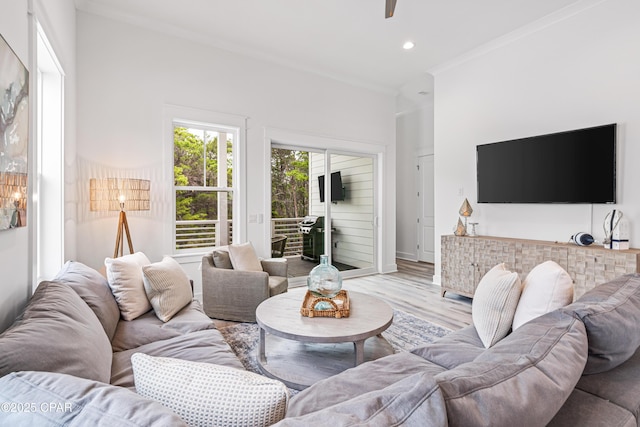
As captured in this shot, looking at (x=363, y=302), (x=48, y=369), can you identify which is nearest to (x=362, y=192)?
(x=363, y=302)

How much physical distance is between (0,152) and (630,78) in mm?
4540

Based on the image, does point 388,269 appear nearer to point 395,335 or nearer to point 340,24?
point 395,335

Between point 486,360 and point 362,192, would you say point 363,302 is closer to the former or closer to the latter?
point 486,360

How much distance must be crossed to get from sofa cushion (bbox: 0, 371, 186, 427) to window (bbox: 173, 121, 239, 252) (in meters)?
3.32

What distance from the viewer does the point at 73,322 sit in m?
1.27

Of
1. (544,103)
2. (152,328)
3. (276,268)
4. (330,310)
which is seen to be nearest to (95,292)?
(152,328)

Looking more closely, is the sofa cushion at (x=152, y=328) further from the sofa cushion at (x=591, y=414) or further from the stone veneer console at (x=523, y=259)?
the stone veneer console at (x=523, y=259)

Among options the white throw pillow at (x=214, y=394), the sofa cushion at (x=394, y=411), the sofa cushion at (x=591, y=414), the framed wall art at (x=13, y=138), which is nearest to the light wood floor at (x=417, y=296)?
the framed wall art at (x=13, y=138)

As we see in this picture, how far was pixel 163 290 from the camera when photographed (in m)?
2.23

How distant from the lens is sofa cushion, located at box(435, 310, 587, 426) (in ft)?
2.07

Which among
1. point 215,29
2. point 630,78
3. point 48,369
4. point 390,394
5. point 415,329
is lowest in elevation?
point 415,329

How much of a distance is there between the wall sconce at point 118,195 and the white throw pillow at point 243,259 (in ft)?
3.02

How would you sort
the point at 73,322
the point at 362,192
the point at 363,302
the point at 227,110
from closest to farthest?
1. the point at 73,322
2. the point at 363,302
3. the point at 227,110
4. the point at 362,192

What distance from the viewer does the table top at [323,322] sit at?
196cm
